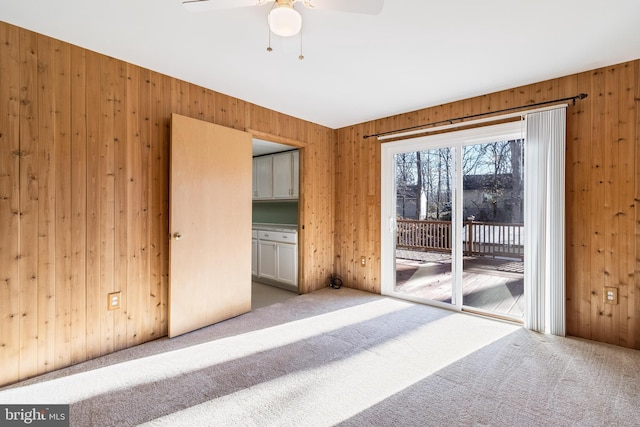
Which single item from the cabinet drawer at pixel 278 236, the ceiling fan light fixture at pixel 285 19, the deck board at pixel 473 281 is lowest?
the deck board at pixel 473 281

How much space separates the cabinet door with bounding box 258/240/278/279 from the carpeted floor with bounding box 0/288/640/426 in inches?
65.7

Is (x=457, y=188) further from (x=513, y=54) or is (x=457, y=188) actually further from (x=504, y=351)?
(x=504, y=351)

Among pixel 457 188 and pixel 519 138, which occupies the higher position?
pixel 519 138

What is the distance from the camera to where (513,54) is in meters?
2.49

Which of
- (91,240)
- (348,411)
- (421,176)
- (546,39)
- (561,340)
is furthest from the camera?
(421,176)

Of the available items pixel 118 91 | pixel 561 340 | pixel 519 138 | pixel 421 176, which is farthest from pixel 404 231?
pixel 118 91

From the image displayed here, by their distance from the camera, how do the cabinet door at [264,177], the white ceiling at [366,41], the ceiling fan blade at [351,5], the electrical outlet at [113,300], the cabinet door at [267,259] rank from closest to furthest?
the ceiling fan blade at [351,5], the white ceiling at [366,41], the electrical outlet at [113,300], the cabinet door at [267,259], the cabinet door at [264,177]

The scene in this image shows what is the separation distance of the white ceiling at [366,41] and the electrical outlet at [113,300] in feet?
6.54

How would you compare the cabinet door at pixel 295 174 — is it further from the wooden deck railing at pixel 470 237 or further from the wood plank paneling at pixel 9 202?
the wood plank paneling at pixel 9 202

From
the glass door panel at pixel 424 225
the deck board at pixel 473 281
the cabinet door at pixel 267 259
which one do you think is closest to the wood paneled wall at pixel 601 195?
the deck board at pixel 473 281

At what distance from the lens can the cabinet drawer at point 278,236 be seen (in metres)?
4.43

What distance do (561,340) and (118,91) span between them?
4.50 m

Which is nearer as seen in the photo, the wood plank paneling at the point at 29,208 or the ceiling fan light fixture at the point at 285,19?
the ceiling fan light fixture at the point at 285,19

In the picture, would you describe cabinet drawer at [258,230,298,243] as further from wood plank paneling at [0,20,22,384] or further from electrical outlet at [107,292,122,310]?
wood plank paneling at [0,20,22,384]
